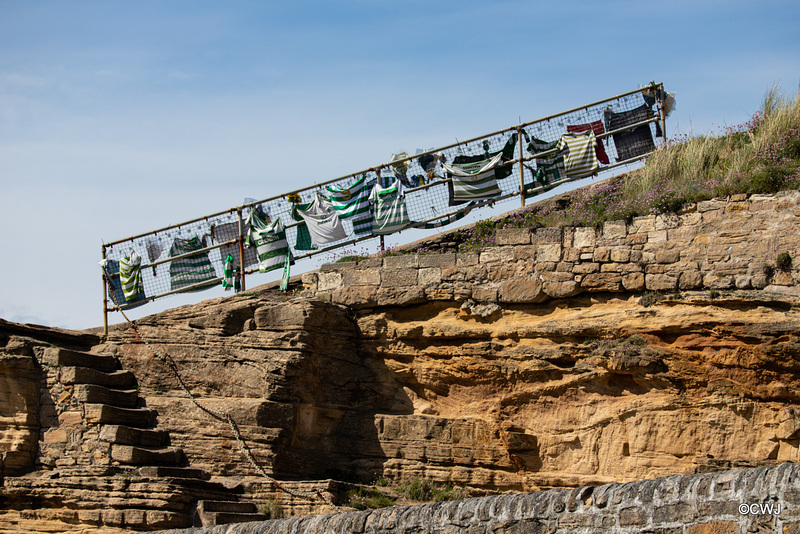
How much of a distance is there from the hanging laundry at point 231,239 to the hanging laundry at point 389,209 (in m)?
2.16

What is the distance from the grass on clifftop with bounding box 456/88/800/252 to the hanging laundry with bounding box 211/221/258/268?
3557 mm

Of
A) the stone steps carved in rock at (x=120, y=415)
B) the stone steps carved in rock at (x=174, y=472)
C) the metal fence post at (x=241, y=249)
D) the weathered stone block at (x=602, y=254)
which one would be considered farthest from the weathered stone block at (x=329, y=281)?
the weathered stone block at (x=602, y=254)

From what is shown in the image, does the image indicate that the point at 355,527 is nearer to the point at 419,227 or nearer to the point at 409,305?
the point at 409,305

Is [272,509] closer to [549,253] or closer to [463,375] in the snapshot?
[463,375]

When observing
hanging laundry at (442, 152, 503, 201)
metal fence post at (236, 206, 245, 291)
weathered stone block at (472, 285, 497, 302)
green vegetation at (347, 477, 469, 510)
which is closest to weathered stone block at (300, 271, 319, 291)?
metal fence post at (236, 206, 245, 291)

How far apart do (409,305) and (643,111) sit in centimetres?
434

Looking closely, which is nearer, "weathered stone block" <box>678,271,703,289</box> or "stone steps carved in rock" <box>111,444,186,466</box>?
"weathered stone block" <box>678,271,703,289</box>

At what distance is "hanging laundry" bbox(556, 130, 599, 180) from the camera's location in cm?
1329

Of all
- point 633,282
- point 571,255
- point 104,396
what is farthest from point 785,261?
point 104,396

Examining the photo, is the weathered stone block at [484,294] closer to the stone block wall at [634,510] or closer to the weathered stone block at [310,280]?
the weathered stone block at [310,280]

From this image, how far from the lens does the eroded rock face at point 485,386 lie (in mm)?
10625

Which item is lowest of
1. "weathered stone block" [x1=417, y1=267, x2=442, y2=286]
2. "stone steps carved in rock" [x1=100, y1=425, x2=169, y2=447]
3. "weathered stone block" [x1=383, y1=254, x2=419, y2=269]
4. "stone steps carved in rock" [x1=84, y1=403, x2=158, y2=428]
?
"stone steps carved in rock" [x1=100, y1=425, x2=169, y2=447]

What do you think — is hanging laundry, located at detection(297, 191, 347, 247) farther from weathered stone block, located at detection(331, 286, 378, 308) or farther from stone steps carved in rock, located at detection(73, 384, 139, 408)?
stone steps carved in rock, located at detection(73, 384, 139, 408)

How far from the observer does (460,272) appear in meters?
12.6
